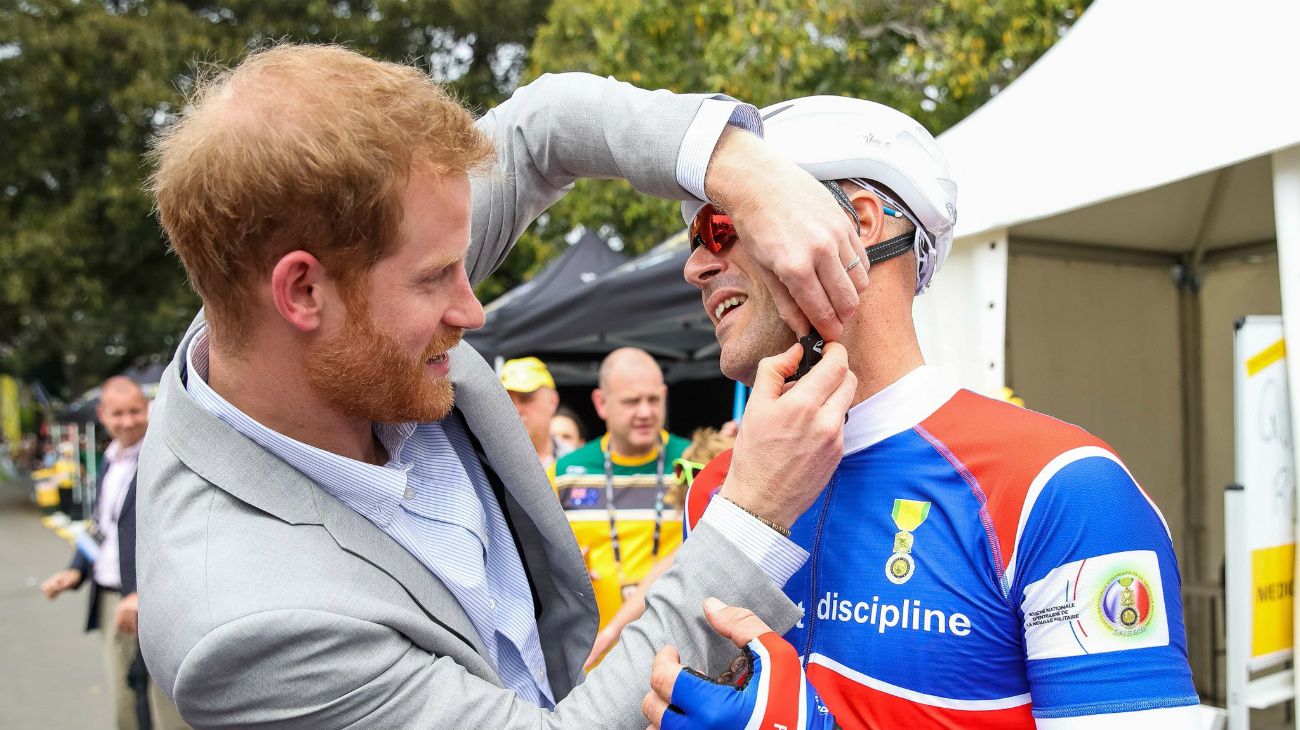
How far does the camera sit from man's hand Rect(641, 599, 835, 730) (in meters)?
1.19

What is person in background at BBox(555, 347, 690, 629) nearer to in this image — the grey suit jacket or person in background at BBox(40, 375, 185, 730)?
person in background at BBox(40, 375, 185, 730)

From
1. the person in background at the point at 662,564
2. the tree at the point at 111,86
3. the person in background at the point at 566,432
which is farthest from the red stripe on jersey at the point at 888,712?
the tree at the point at 111,86

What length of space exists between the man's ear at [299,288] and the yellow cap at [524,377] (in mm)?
4393

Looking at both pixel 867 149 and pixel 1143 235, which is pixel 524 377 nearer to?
pixel 1143 235

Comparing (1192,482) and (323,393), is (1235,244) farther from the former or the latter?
(323,393)

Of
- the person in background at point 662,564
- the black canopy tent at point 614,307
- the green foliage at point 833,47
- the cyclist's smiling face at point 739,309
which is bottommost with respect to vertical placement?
the person in background at point 662,564

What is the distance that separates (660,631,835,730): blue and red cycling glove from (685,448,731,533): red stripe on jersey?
2.43ft

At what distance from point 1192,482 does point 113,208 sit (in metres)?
18.6

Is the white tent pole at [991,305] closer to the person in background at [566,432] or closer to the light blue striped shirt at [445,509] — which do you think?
the light blue striped shirt at [445,509]

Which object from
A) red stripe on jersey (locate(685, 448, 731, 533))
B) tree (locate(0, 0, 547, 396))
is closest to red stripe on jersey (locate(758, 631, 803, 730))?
red stripe on jersey (locate(685, 448, 731, 533))

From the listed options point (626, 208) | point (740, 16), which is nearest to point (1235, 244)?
point (740, 16)

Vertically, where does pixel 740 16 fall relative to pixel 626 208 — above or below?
above

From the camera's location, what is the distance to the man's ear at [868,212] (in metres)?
1.72

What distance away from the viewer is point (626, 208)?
12555 millimetres
